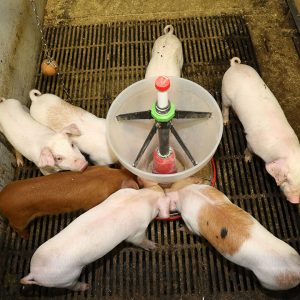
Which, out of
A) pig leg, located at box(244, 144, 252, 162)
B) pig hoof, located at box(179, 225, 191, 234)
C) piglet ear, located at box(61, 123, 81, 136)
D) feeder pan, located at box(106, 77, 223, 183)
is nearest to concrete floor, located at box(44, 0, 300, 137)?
pig leg, located at box(244, 144, 252, 162)

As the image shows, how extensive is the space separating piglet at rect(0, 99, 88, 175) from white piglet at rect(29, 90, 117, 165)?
0.07 m

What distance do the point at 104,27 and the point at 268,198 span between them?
2092mm

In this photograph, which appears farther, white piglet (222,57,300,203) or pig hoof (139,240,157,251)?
pig hoof (139,240,157,251)

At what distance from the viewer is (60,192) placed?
215 centimetres

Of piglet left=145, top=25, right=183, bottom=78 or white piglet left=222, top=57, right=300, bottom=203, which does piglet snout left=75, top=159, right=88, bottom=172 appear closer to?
piglet left=145, top=25, right=183, bottom=78

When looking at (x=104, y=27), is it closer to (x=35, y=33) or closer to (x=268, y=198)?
(x=35, y=33)

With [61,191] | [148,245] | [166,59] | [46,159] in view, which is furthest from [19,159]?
[166,59]

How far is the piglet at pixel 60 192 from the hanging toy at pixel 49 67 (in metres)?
1.12

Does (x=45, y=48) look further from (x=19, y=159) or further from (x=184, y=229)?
(x=184, y=229)

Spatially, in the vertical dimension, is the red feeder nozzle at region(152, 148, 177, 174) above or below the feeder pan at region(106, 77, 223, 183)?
below

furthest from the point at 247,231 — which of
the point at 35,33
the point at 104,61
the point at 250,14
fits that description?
the point at 35,33

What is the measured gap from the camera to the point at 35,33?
10.5 ft

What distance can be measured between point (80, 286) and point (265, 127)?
153 centimetres

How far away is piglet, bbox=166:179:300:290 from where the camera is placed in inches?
71.9
